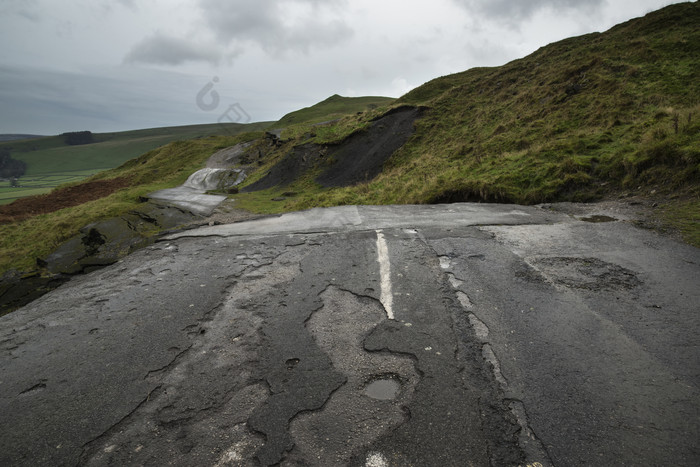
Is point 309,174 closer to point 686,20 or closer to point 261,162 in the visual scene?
point 261,162

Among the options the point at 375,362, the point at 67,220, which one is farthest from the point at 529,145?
the point at 67,220

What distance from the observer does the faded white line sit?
418 centimetres

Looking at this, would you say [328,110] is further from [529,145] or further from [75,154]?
[75,154]

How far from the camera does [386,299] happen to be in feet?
14.3

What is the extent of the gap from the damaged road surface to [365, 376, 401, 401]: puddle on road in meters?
0.01

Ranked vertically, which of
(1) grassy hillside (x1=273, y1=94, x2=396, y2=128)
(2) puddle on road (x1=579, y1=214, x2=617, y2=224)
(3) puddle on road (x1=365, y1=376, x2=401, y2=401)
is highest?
(1) grassy hillside (x1=273, y1=94, x2=396, y2=128)

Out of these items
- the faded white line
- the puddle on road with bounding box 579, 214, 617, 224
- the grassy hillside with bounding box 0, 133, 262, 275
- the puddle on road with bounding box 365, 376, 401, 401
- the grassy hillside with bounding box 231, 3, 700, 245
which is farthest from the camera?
the grassy hillside with bounding box 0, 133, 262, 275

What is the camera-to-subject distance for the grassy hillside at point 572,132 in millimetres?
8584

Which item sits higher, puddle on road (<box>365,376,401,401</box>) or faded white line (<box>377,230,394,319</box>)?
faded white line (<box>377,230,394,319</box>)

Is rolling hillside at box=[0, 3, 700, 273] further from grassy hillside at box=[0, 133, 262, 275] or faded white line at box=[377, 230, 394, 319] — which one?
faded white line at box=[377, 230, 394, 319]

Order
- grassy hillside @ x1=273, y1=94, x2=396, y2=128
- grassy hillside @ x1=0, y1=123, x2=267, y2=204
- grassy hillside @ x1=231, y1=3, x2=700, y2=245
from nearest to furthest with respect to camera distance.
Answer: grassy hillside @ x1=231, y1=3, x2=700, y2=245
grassy hillside @ x1=273, y1=94, x2=396, y2=128
grassy hillside @ x1=0, y1=123, x2=267, y2=204

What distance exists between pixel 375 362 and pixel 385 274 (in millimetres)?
2134

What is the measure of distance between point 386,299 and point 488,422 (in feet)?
6.91

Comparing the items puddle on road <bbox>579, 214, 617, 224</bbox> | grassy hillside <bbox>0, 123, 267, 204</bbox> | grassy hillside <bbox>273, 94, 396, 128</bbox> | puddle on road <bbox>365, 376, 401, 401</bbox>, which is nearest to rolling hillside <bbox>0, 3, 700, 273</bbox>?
puddle on road <bbox>579, 214, 617, 224</bbox>
